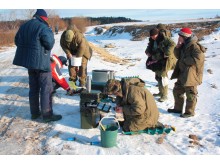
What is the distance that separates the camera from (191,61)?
17.7ft

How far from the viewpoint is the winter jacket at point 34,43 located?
483 centimetres

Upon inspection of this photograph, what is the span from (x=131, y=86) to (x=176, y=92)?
1628mm

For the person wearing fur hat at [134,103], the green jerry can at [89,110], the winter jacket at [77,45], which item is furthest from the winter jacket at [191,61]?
the winter jacket at [77,45]

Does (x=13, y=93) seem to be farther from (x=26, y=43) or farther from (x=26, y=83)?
(x=26, y=43)

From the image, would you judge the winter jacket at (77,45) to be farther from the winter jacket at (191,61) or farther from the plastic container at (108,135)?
the plastic container at (108,135)

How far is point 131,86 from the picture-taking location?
4.62 m

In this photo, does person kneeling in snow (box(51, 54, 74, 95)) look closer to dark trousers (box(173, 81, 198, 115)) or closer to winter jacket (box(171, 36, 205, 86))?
dark trousers (box(173, 81, 198, 115))

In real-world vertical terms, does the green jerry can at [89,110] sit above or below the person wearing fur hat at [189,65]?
below

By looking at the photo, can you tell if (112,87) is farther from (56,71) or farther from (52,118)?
(56,71)

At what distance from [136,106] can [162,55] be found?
2.35 metres

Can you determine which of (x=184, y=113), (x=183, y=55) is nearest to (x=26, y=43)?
(x=183, y=55)

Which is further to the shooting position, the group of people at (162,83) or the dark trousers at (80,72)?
the dark trousers at (80,72)

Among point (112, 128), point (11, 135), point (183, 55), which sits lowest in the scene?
point (11, 135)

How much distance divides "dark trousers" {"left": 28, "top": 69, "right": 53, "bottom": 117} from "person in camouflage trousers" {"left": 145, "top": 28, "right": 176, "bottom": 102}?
→ 8.65 ft
